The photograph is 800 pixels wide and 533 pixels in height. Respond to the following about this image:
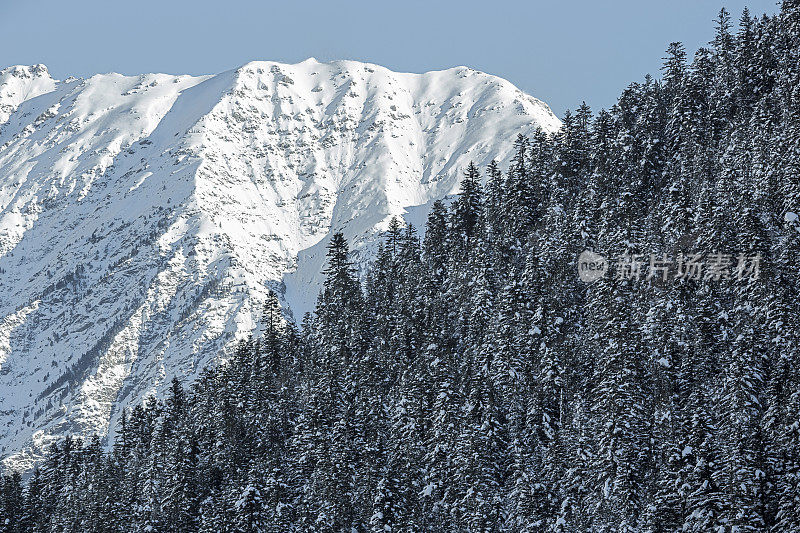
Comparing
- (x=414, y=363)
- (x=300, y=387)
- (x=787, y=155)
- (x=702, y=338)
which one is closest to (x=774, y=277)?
(x=702, y=338)

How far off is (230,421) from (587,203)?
42.4 metres

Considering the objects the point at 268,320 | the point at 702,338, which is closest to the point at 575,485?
the point at 702,338

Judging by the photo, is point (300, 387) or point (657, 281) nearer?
point (657, 281)

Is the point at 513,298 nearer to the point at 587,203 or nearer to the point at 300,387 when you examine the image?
the point at 587,203

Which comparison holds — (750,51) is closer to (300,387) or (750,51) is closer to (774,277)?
(774,277)

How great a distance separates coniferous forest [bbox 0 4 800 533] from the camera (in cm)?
7169

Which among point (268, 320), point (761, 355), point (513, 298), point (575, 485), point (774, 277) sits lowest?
point (575, 485)

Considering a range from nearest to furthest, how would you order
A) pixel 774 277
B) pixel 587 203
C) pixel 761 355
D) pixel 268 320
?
pixel 761 355, pixel 774 277, pixel 587 203, pixel 268 320

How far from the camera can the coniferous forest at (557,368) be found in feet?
235

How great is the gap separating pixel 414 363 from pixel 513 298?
475 inches

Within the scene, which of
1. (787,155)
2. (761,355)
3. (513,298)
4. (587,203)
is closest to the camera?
(761,355)

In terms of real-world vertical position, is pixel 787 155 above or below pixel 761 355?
above

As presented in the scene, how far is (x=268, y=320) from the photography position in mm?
112250

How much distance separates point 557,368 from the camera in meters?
85.1
